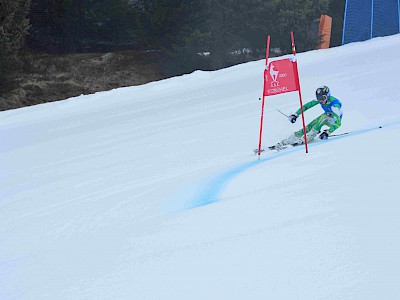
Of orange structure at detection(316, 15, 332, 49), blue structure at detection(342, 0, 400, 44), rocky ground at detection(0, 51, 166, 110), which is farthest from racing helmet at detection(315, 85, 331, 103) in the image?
orange structure at detection(316, 15, 332, 49)

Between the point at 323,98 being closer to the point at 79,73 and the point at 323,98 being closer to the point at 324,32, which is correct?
the point at 79,73

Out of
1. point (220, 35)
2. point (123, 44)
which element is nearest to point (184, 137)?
point (220, 35)

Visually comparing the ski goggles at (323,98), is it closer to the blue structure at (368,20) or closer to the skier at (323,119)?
the skier at (323,119)

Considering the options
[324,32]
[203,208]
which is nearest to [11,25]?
[324,32]

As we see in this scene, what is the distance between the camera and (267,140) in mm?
10219

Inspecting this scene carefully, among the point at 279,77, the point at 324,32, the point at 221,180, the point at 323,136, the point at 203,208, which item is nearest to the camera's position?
the point at 203,208

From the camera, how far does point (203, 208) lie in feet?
19.9

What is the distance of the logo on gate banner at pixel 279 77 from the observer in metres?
8.18

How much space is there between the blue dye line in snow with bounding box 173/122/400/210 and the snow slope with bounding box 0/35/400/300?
28 millimetres

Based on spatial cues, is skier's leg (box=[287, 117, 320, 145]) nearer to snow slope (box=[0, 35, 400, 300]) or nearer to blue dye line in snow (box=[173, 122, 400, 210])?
blue dye line in snow (box=[173, 122, 400, 210])

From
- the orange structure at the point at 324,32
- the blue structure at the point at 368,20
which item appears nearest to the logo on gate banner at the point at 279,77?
the blue structure at the point at 368,20

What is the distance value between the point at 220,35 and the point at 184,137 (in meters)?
13.0

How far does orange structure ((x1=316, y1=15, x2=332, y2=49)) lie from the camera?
2428cm

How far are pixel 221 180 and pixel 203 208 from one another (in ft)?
4.64
